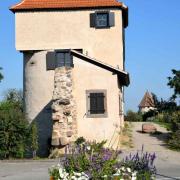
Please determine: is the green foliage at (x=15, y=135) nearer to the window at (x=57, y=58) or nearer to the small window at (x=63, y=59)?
the small window at (x=63, y=59)

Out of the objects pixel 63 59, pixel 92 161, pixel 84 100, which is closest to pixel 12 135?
pixel 84 100

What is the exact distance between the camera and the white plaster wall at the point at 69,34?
1240 inches

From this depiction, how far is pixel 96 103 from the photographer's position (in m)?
27.2

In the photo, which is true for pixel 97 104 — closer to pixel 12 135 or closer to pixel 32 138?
pixel 32 138

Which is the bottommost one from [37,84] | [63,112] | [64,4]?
[63,112]

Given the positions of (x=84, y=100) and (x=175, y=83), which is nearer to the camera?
(x=84, y=100)

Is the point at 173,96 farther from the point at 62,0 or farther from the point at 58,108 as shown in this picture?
the point at 58,108

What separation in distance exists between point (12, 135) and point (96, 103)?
19.7ft

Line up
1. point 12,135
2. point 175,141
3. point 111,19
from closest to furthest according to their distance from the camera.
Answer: point 12,135, point 175,141, point 111,19

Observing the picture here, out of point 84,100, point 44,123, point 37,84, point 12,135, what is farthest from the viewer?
point 37,84

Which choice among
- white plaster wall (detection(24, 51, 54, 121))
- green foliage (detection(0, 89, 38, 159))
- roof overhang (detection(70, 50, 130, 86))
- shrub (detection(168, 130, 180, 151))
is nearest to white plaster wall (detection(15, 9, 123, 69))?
white plaster wall (detection(24, 51, 54, 121))

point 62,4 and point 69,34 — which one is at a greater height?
point 62,4

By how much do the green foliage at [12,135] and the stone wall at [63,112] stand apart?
1902 millimetres

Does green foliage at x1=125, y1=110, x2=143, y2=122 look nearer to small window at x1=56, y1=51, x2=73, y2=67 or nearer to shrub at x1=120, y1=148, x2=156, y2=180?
small window at x1=56, y1=51, x2=73, y2=67
